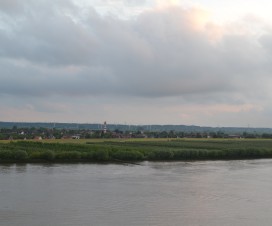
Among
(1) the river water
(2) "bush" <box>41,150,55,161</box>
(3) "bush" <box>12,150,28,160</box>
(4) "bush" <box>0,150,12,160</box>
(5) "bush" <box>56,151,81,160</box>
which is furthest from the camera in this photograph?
(5) "bush" <box>56,151,81,160</box>

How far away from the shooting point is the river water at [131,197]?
434 inches

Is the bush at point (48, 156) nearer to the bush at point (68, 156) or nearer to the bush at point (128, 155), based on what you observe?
the bush at point (68, 156)

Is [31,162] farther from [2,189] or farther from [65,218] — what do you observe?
[65,218]

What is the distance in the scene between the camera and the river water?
11.0 m

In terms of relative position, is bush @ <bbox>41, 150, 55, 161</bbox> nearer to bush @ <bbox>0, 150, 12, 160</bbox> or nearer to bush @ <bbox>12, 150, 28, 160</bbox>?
bush @ <bbox>12, 150, 28, 160</bbox>

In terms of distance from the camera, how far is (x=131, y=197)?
45.1ft

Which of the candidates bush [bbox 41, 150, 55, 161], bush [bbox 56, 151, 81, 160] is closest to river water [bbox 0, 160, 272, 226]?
bush [bbox 41, 150, 55, 161]

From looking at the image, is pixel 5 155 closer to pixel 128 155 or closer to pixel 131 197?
pixel 128 155

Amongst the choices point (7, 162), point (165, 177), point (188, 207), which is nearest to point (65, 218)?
point (188, 207)


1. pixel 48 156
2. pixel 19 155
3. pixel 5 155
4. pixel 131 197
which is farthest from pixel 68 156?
pixel 131 197

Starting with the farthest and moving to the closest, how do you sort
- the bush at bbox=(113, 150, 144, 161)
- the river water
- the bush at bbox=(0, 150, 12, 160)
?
1. the bush at bbox=(113, 150, 144, 161)
2. the bush at bbox=(0, 150, 12, 160)
3. the river water

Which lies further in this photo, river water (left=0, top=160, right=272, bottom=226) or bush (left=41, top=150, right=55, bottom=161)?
bush (left=41, top=150, right=55, bottom=161)

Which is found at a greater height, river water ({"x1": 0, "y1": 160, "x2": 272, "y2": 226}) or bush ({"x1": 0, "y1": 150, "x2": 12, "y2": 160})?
bush ({"x1": 0, "y1": 150, "x2": 12, "y2": 160})

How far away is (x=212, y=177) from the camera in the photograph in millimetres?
19188
